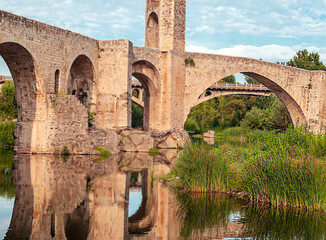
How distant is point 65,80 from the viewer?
17.5 metres

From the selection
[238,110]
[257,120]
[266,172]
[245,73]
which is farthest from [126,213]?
[238,110]

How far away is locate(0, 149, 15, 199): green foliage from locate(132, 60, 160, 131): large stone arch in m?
9.80

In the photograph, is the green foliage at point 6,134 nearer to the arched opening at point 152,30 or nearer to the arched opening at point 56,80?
the arched opening at point 56,80

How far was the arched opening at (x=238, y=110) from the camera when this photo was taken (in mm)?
33875

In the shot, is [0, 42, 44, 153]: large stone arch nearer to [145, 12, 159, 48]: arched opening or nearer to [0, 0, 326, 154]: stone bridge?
[0, 0, 326, 154]: stone bridge

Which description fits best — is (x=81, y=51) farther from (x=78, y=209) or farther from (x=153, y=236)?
(x=153, y=236)

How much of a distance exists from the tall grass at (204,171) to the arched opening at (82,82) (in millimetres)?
11702

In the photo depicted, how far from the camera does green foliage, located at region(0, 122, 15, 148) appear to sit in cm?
1919

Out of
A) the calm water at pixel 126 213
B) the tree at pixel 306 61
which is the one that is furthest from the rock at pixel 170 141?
the tree at pixel 306 61

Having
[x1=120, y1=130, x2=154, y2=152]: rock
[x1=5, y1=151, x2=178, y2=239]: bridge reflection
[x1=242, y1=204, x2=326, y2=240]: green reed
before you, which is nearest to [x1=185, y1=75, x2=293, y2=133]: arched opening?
[x1=120, y1=130, x2=154, y2=152]: rock

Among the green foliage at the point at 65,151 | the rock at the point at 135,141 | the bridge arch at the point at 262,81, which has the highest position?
the bridge arch at the point at 262,81

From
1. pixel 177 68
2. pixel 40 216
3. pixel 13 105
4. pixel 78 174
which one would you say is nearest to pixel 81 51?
pixel 177 68

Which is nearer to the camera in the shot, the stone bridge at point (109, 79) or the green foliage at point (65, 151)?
the stone bridge at point (109, 79)

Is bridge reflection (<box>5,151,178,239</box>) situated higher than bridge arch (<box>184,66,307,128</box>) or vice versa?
bridge arch (<box>184,66,307,128</box>)
